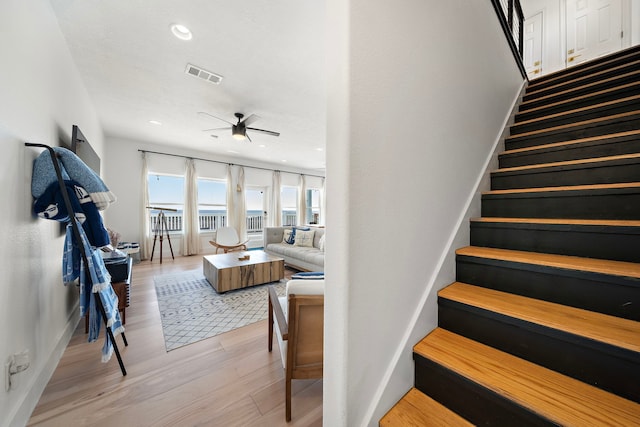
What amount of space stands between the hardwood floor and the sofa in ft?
5.79

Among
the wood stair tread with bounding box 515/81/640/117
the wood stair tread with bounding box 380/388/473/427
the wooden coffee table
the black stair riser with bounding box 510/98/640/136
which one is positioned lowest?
the wooden coffee table

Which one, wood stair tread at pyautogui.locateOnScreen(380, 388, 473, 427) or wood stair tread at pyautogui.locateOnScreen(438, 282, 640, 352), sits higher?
wood stair tread at pyautogui.locateOnScreen(438, 282, 640, 352)

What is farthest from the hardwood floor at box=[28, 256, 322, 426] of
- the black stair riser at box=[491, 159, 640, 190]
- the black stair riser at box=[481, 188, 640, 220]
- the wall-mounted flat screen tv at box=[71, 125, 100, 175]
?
the black stair riser at box=[491, 159, 640, 190]

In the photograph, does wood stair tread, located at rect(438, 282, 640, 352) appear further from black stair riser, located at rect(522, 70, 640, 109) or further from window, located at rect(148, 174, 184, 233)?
window, located at rect(148, 174, 184, 233)

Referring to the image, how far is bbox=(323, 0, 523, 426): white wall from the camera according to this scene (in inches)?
28.3

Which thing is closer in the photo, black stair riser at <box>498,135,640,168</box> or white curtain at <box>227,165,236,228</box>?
black stair riser at <box>498,135,640,168</box>

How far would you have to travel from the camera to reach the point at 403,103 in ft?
3.01

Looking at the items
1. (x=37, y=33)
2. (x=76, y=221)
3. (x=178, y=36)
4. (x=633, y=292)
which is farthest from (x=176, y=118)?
(x=633, y=292)

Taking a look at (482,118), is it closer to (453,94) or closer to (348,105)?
(453,94)

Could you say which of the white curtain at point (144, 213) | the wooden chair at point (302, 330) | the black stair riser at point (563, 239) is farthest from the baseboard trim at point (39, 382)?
the white curtain at point (144, 213)

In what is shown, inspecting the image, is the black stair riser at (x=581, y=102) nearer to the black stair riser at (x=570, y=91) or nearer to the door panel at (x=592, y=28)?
the black stair riser at (x=570, y=91)

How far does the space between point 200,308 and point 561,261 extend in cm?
313

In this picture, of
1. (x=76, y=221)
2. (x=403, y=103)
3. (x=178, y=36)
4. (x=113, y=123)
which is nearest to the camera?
(x=403, y=103)

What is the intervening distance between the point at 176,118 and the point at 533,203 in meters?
4.85
